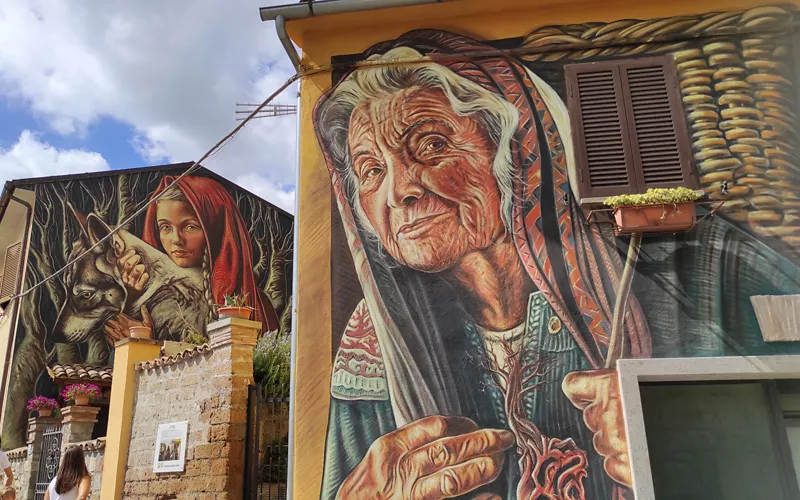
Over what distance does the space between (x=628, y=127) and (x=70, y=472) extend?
5753 millimetres

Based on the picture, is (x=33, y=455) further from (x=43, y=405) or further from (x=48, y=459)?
(x=43, y=405)

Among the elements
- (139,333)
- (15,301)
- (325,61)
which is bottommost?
(139,333)

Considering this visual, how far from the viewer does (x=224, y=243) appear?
1666 centimetres

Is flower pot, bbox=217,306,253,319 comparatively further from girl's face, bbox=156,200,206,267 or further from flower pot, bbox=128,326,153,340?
girl's face, bbox=156,200,206,267

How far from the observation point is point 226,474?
6.76 meters

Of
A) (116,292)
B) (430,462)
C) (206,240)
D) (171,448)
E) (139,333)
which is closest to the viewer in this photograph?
(430,462)

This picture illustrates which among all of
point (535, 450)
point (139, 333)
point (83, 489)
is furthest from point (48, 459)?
point (535, 450)

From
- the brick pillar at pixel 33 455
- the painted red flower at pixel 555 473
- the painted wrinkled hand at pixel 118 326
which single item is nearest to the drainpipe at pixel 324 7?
the painted red flower at pixel 555 473

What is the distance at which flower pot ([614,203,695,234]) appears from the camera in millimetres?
4766

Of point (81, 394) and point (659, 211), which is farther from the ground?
point (659, 211)

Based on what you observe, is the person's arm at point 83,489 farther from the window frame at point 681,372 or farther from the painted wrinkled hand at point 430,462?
the window frame at point 681,372

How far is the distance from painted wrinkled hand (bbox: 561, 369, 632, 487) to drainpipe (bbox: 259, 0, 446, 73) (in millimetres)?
3471

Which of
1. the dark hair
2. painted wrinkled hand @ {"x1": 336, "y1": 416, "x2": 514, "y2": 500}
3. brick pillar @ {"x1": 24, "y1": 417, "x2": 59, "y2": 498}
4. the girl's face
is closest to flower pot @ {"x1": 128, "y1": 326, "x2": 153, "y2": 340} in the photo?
the dark hair

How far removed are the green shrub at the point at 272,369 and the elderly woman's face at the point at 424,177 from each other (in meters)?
3.82
